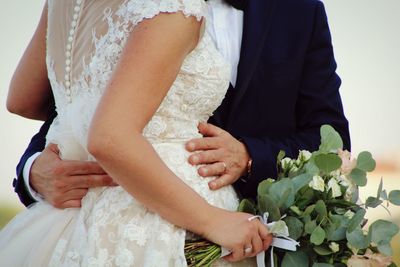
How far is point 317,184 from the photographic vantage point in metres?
2.35

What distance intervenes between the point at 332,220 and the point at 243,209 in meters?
0.26

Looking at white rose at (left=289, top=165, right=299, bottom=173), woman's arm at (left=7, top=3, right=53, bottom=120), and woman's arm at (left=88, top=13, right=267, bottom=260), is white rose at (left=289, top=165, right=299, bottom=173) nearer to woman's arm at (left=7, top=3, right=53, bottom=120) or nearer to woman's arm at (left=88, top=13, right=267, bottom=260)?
woman's arm at (left=88, top=13, right=267, bottom=260)

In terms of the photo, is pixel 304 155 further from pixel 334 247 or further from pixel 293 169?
pixel 334 247

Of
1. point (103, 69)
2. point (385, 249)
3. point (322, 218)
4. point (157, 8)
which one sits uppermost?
point (157, 8)

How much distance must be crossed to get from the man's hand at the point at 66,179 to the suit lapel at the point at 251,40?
1.73 ft

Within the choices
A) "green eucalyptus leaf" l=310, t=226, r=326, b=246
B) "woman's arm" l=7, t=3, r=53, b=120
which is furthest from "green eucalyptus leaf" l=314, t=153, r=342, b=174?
"woman's arm" l=7, t=3, r=53, b=120

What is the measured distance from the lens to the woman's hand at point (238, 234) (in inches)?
88.8

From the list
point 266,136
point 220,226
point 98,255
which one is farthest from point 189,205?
point 266,136

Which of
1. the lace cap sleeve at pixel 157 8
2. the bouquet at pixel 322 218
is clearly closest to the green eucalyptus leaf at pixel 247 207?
the bouquet at pixel 322 218

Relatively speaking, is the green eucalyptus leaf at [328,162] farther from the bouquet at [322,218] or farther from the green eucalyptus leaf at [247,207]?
the green eucalyptus leaf at [247,207]

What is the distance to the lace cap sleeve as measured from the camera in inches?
84.1

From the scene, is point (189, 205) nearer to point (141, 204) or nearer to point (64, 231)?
point (141, 204)

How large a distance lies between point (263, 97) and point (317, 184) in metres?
0.46

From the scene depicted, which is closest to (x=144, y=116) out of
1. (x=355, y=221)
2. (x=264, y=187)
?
(x=264, y=187)
